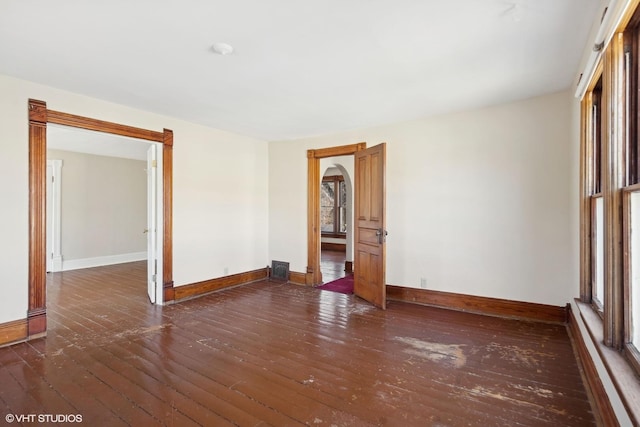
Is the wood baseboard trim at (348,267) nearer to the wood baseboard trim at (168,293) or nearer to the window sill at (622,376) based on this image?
the wood baseboard trim at (168,293)

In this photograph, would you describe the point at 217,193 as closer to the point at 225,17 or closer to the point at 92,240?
the point at 225,17

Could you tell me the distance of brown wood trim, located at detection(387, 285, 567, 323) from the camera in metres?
3.43

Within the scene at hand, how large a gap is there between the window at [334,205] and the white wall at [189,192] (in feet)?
15.5

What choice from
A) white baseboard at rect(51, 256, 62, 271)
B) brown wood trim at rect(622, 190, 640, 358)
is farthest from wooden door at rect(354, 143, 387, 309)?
white baseboard at rect(51, 256, 62, 271)

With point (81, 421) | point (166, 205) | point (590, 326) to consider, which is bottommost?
point (81, 421)

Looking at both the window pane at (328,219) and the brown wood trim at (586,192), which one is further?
the window pane at (328,219)

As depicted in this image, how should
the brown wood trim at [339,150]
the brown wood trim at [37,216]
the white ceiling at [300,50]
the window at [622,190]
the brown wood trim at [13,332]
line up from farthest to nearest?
the brown wood trim at [339,150]
the brown wood trim at [37,216]
the brown wood trim at [13,332]
the white ceiling at [300,50]
the window at [622,190]

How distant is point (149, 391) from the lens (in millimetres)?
2158

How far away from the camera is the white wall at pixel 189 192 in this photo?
2.89 meters

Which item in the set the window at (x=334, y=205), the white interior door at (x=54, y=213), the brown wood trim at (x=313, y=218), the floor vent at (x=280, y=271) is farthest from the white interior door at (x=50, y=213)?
the window at (x=334, y=205)

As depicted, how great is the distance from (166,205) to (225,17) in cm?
284

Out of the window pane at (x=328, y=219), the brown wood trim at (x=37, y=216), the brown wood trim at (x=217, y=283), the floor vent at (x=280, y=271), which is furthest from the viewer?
the window pane at (x=328, y=219)

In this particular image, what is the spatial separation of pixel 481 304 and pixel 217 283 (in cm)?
373

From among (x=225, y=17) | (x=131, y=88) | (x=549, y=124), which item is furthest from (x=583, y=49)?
(x=131, y=88)
